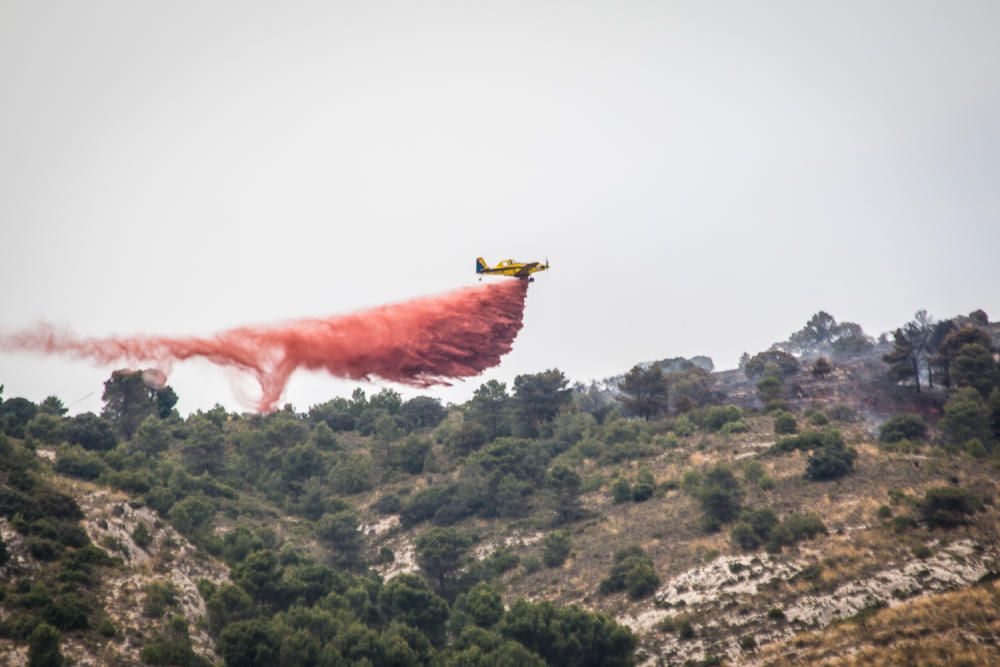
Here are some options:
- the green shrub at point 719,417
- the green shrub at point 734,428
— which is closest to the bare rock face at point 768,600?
the green shrub at point 734,428

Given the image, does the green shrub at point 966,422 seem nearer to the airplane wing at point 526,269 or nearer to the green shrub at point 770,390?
the green shrub at point 770,390

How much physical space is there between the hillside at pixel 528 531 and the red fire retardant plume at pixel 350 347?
12.6 meters

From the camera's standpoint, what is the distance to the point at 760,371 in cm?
13700

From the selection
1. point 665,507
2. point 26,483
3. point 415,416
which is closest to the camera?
point 26,483

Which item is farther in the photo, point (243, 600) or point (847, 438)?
point (847, 438)

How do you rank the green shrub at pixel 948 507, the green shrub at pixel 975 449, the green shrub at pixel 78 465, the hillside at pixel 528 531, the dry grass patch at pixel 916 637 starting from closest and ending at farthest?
the dry grass patch at pixel 916 637, the hillside at pixel 528 531, the green shrub at pixel 948 507, the green shrub at pixel 78 465, the green shrub at pixel 975 449

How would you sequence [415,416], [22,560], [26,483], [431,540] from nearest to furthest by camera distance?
[22,560] → [26,483] → [431,540] → [415,416]

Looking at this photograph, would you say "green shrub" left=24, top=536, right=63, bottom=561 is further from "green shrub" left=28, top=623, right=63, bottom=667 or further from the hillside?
"green shrub" left=28, top=623, right=63, bottom=667

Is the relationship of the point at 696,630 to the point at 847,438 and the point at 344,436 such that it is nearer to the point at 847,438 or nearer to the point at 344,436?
the point at 847,438

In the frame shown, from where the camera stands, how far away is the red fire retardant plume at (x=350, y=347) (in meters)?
51.3

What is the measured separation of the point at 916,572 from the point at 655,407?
2332 inches

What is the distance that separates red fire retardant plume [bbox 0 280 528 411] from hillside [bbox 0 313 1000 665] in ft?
41.4

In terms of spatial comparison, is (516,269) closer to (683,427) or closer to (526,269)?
(526,269)

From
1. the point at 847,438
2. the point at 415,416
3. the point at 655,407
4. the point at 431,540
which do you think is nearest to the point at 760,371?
the point at 655,407
